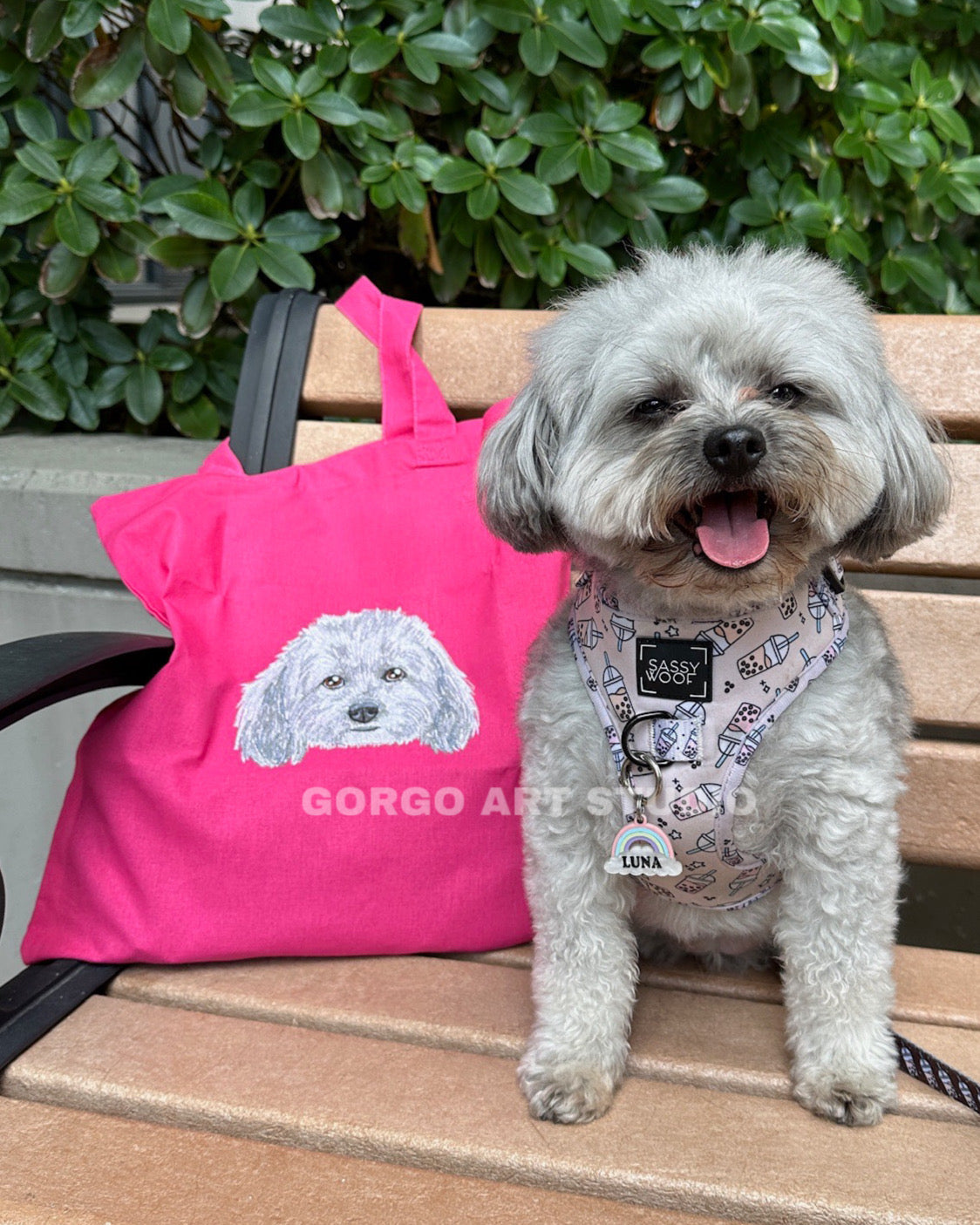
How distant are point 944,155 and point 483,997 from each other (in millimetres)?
1803

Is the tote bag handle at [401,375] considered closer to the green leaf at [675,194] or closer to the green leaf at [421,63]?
the green leaf at [421,63]

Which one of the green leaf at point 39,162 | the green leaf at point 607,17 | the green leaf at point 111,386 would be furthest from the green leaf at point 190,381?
the green leaf at point 607,17

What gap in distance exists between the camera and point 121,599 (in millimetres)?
2209

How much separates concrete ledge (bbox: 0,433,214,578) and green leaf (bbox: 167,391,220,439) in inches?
7.6

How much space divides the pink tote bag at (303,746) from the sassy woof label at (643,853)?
1.11 ft

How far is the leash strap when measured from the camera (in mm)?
1304

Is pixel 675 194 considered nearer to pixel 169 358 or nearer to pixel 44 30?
pixel 169 358

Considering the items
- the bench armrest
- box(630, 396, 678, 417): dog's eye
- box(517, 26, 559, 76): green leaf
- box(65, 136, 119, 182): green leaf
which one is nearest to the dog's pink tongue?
box(630, 396, 678, 417): dog's eye

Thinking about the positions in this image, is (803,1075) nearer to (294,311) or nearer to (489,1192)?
(489,1192)

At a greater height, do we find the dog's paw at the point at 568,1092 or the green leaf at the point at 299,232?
the green leaf at the point at 299,232

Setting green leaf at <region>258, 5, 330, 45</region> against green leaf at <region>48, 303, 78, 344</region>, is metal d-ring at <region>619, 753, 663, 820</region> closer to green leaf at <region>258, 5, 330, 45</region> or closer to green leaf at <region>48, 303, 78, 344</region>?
green leaf at <region>258, 5, 330, 45</region>

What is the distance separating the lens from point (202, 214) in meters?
2.09

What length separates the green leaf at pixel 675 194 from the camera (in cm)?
215

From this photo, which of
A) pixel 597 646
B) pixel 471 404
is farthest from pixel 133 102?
pixel 597 646
